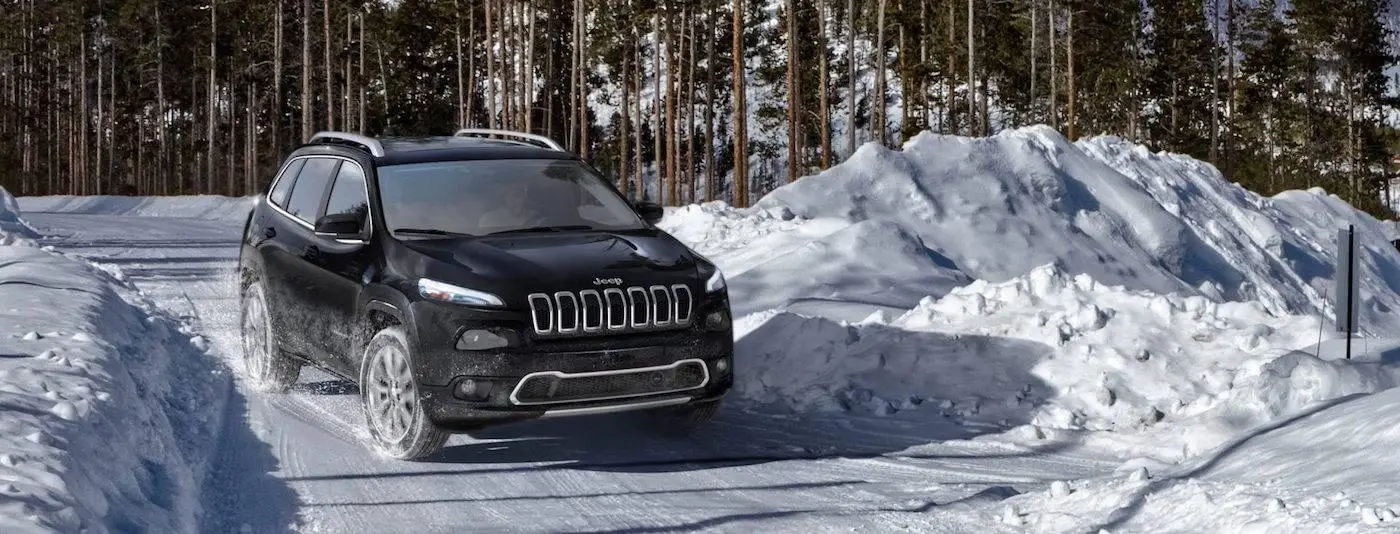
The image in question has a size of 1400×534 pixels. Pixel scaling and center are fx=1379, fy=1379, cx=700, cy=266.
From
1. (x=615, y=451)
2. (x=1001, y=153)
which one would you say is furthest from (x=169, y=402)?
(x=1001, y=153)

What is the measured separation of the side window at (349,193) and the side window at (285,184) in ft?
2.68

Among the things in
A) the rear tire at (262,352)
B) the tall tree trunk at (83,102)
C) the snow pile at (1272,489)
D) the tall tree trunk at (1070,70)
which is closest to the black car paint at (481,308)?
the rear tire at (262,352)

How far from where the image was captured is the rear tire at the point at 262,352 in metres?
8.80

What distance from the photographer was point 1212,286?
1909cm

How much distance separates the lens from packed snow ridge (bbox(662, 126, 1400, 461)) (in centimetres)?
849

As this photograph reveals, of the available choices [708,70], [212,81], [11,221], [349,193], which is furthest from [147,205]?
[349,193]

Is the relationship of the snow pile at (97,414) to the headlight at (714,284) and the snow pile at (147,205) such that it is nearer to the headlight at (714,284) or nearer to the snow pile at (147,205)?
the headlight at (714,284)

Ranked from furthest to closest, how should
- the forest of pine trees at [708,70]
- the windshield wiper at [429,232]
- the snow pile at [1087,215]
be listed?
the forest of pine trees at [708,70], the snow pile at [1087,215], the windshield wiper at [429,232]

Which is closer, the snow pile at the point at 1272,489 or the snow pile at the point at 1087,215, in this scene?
the snow pile at the point at 1272,489

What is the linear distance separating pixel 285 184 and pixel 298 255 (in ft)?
3.29

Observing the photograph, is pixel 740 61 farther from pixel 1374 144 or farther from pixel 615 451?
pixel 1374 144

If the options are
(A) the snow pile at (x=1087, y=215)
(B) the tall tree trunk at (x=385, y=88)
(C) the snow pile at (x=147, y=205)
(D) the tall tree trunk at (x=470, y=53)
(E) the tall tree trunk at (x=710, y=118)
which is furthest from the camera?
(B) the tall tree trunk at (x=385, y=88)

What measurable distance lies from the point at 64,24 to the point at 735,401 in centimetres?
7688

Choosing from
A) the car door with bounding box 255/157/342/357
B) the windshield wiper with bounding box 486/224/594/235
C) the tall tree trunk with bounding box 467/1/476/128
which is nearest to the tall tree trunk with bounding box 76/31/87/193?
the tall tree trunk with bounding box 467/1/476/128
